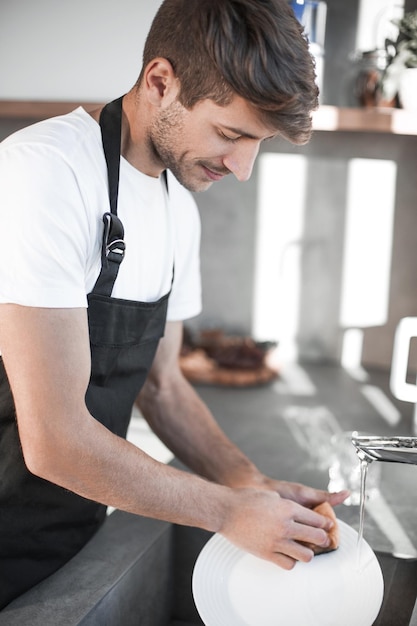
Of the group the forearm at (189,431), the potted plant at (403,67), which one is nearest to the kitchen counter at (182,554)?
the forearm at (189,431)

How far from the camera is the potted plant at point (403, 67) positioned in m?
2.03

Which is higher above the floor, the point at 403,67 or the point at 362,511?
the point at 403,67

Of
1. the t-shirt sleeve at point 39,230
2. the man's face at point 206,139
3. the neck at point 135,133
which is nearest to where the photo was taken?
the t-shirt sleeve at point 39,230

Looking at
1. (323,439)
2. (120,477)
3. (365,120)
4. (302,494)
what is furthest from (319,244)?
(120,477)

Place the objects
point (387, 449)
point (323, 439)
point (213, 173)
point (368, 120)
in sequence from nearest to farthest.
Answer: point (387, 449)
point (213, 173)
point (323, 439)
point (368, 120)

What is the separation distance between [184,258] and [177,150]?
0.30 m

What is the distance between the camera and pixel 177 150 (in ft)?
3.78

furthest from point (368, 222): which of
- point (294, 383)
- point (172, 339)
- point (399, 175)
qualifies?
point (172, 339)

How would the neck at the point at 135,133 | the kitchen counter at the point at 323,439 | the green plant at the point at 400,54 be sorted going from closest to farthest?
1. the neck at the point at 135,133
2. the kitchen counter at the point at 323,439
3. the green plant at the point at 400,54

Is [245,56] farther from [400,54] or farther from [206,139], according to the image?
[400,54]

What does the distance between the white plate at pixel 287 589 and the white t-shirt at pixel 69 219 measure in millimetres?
448

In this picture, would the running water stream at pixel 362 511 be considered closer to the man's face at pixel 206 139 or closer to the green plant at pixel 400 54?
the man's face at pixel 206 139

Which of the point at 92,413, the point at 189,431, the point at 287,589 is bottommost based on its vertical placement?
the point at 287,589

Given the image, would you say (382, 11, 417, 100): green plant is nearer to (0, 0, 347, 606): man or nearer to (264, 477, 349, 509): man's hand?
(0, 0, 347, 606): man
